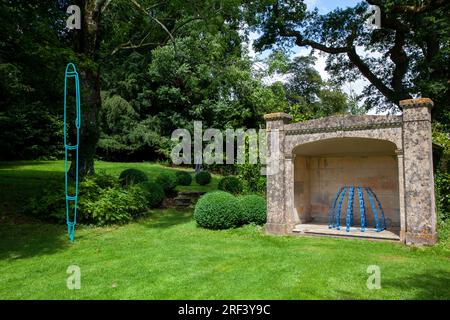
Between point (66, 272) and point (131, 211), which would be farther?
point (131, 211)

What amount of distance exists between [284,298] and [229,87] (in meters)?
20.3

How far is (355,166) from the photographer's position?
467 inches

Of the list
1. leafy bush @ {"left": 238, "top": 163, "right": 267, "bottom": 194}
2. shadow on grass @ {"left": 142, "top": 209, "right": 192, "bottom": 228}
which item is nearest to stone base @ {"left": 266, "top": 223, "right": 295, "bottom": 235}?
leafy bush @ {"left": 238, "top": 163, "right": 267, "bottom": 194}

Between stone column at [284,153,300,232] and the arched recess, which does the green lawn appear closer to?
stone column at [284,153,300,232]

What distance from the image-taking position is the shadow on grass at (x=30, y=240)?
27.0 feet

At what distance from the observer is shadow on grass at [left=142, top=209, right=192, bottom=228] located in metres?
12.3

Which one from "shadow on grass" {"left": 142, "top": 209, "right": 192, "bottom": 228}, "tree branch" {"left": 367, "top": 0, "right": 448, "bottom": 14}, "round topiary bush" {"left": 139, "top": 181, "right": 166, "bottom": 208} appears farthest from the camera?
"round topiary bush" {"left": 139, "top": 181, "right": 166, "bottom": 208}

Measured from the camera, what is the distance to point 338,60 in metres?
20.4

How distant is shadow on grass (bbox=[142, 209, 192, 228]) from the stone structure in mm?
3903

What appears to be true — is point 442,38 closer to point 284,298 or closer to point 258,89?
point 258,89

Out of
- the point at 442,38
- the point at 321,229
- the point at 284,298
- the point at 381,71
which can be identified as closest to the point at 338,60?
the point at 381,71

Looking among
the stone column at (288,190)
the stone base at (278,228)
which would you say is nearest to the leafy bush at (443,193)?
the stone column at (288,190)

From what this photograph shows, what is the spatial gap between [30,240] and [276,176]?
6.85 m

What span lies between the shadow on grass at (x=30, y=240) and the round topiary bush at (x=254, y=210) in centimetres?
519
